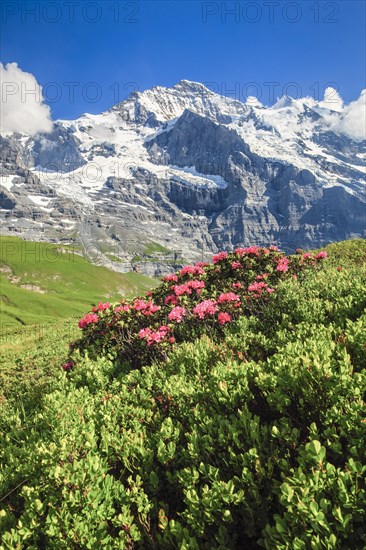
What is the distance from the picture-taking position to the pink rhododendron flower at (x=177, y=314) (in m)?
10.7

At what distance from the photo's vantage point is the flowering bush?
10.5 metres

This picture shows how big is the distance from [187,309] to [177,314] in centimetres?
76

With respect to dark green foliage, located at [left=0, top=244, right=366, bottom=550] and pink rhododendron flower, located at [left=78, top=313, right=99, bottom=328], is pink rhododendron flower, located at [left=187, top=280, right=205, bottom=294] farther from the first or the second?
dark green foliage, located at [left=0, top=244, right=366, bottom=550]

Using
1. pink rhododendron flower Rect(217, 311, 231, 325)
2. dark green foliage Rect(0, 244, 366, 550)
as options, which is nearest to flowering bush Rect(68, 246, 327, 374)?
pink rhododendron flower Rect(217, 311, 231, 325)

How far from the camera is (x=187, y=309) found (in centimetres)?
1149

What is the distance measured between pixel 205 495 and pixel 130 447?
5.88ft

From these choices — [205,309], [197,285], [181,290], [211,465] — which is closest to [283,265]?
[197,285]

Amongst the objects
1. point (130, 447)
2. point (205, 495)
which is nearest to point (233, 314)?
point (130, 447)

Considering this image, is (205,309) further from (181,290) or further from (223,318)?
(181,290)

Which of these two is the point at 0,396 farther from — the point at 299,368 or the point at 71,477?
the point at 299,368

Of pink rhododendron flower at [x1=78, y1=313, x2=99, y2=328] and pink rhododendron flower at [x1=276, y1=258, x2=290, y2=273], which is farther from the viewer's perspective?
pink rhododendron flower at [x1=276, y1=258, x2=290, y2=273]

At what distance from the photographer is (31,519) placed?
13.9ft

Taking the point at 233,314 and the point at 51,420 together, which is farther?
the point at 233,314

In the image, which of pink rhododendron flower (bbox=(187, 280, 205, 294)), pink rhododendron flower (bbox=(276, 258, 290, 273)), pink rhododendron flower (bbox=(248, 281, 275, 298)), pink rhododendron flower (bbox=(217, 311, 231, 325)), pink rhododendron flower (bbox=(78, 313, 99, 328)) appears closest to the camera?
pink rhododendron flower (bbox=(217, 311, 231, 325))
